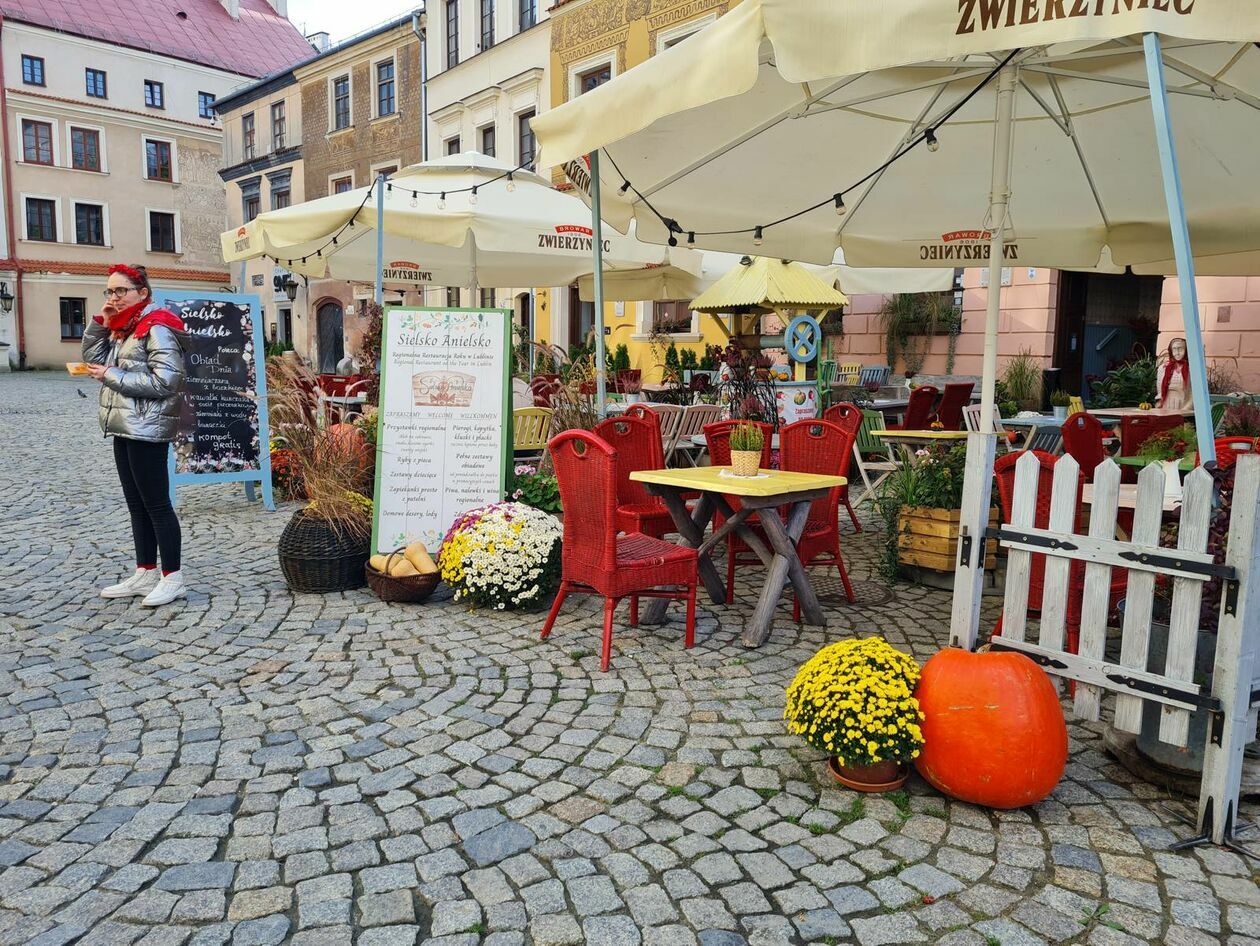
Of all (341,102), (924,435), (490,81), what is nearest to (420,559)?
(924,435)

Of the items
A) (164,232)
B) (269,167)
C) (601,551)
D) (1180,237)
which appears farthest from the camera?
(164,232)

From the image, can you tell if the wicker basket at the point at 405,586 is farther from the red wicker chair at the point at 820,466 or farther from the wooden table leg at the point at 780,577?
the red wicker chair at the point at 820,466

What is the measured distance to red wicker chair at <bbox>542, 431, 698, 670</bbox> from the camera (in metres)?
4.14

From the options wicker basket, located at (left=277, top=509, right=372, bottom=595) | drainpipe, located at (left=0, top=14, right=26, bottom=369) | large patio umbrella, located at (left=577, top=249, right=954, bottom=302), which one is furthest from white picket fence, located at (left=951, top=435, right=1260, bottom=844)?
drainpipe, located at (left=0, top=14, right=26, bottom=369)

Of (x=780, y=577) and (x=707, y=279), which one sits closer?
(x=780, y=577)

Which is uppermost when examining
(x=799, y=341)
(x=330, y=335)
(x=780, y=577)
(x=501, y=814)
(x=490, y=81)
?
(x=490, y=81)

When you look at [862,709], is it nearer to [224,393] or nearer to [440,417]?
[440,417]

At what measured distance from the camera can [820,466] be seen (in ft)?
17.5

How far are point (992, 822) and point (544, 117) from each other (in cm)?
345

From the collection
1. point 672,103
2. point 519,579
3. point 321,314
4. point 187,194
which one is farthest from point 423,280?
point 187,194

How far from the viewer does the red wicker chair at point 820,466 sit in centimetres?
500

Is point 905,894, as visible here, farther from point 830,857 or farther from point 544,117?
point 544,117

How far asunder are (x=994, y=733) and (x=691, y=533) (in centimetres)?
224

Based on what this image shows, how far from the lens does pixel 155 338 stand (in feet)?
16.0
